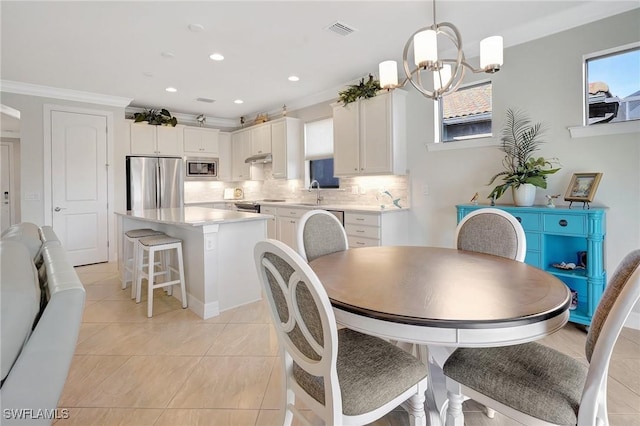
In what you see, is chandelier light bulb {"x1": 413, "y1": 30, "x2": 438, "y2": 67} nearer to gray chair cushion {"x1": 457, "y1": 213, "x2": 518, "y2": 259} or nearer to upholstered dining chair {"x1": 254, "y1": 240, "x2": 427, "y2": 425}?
gray chair cushion {"x1": 457, "y1": 213, "x2": 518, "y2": 259}

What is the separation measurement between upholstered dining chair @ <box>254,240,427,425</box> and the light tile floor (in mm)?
537

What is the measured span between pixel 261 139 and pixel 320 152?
131cm

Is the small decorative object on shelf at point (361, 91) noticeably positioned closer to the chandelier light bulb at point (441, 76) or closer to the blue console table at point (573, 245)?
the chandelier light bulb at point (441, 76)

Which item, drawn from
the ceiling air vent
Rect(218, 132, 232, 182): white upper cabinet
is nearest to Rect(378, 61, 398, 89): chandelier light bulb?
the ceiling air vent

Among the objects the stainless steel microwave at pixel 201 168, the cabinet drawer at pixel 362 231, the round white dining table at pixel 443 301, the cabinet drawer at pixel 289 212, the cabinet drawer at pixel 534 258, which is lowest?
the cabinet drawer at pixel 534 258

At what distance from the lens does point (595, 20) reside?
8.71 ft

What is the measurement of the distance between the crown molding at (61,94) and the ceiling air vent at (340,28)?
3.79 metres

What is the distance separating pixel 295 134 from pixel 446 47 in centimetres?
269

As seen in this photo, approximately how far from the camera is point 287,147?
5434mm

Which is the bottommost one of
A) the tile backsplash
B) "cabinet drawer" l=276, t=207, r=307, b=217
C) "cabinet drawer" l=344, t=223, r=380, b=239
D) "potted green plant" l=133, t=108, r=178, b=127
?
"cabinet drawer" l=344, t=223, r=380, b=239

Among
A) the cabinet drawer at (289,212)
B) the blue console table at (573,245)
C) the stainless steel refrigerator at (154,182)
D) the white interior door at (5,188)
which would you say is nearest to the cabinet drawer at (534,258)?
the blue console table at (573,245)

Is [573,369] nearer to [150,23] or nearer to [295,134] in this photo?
[150,23]

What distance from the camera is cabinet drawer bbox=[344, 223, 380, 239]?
378 cm

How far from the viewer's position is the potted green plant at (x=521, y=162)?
9.15 ft
